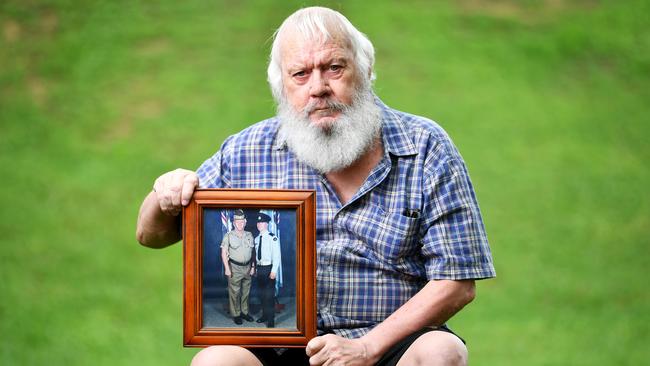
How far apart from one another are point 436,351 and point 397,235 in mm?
420

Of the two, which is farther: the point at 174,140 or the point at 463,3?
the point at 463,3

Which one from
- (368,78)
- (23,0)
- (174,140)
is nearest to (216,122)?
(174,140)

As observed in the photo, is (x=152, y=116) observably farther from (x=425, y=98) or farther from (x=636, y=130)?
(x=636, y=130)

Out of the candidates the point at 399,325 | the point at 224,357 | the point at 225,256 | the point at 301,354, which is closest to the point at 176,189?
the point at 225,256

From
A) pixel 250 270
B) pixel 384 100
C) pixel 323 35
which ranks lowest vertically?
pixel 250 270

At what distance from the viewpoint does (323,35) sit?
10.1 ft

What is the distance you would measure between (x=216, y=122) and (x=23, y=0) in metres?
2.02

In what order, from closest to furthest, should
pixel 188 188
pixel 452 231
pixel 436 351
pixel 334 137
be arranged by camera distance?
pixel 436 351, pixel 188 188, pixel 452 231, pixel 334 137

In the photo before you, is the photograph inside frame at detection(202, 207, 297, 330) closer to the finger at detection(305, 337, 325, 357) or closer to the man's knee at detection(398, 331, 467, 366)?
the finger at detection(305, 337, 325, 357)

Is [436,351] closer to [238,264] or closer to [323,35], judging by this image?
[238,264]

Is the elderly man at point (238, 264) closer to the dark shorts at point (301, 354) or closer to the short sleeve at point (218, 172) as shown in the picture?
the dark shorts at point (301, 354)

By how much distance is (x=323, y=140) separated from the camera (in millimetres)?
3150

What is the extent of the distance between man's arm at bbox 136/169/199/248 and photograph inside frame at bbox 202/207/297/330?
9 centimetres

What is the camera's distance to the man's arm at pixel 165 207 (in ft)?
9.63
